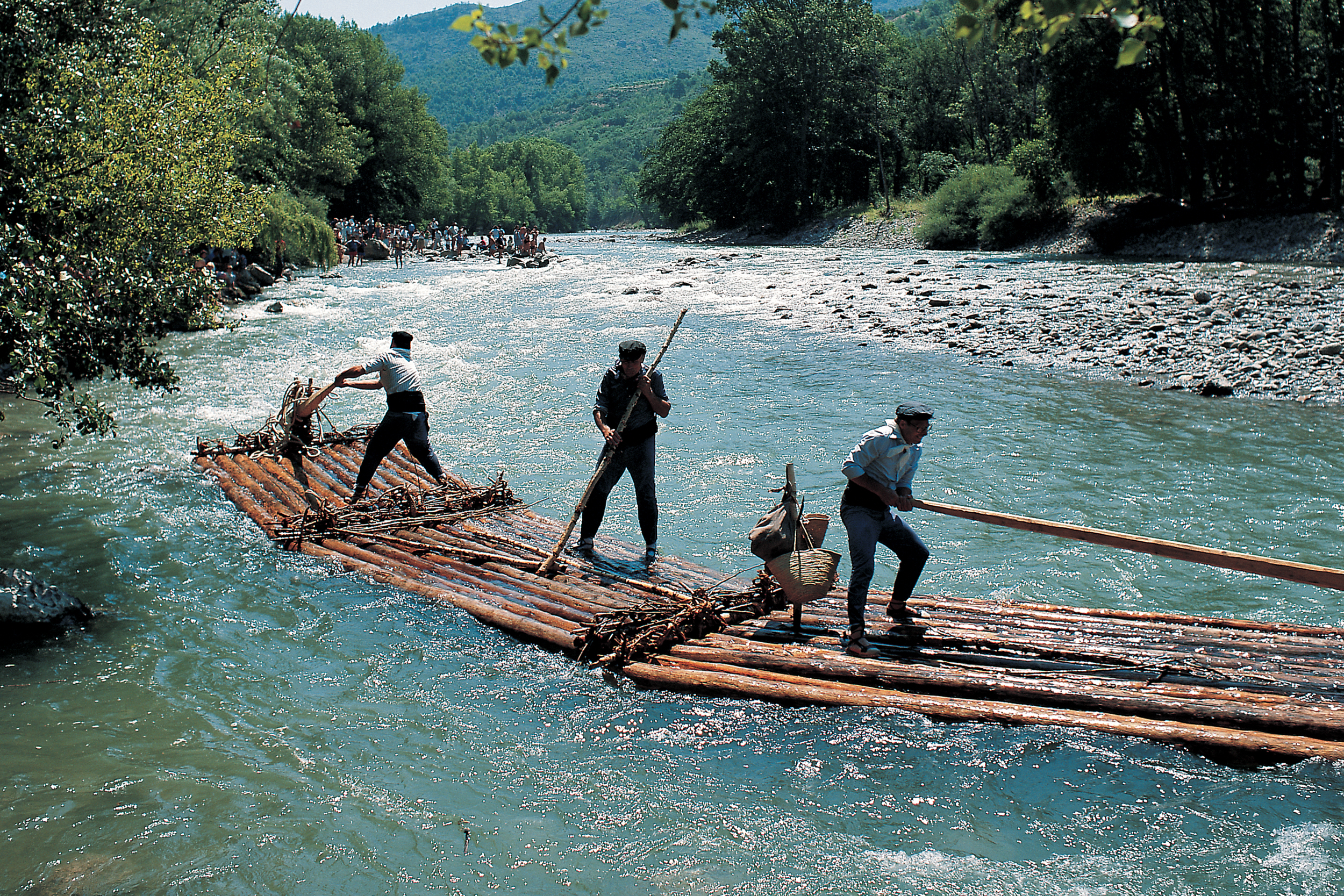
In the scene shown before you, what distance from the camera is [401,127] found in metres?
63.2

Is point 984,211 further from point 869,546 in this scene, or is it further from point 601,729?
point 601,729

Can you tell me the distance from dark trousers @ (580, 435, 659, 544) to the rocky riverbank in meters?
11.8

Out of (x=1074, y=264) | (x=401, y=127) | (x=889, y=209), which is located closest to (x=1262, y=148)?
(x=1074, y=264)

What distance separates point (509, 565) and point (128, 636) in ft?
→ 9.61

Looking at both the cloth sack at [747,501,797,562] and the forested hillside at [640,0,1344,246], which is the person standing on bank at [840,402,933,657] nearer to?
the cloth sack at [747,501,797,562]

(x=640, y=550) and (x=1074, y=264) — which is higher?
(x=1074, y=264)

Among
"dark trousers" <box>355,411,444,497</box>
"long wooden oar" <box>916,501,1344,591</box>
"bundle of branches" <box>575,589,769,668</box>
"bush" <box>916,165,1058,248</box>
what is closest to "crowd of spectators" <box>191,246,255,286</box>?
"dark trousers" <box>355,411,444,497</box>

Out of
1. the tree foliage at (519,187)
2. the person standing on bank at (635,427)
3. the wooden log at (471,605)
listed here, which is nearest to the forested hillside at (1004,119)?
the wooden log at (471,605)

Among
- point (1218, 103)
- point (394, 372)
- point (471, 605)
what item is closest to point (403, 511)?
point (394, 372)

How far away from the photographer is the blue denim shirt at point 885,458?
633cm

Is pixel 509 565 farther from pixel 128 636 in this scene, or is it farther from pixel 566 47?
pixel 566 47

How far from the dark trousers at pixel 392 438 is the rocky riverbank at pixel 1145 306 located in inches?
502

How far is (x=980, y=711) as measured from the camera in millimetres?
5594

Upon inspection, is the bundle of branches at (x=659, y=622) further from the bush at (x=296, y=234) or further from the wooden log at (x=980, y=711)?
the bush at (x=296, y=234)
